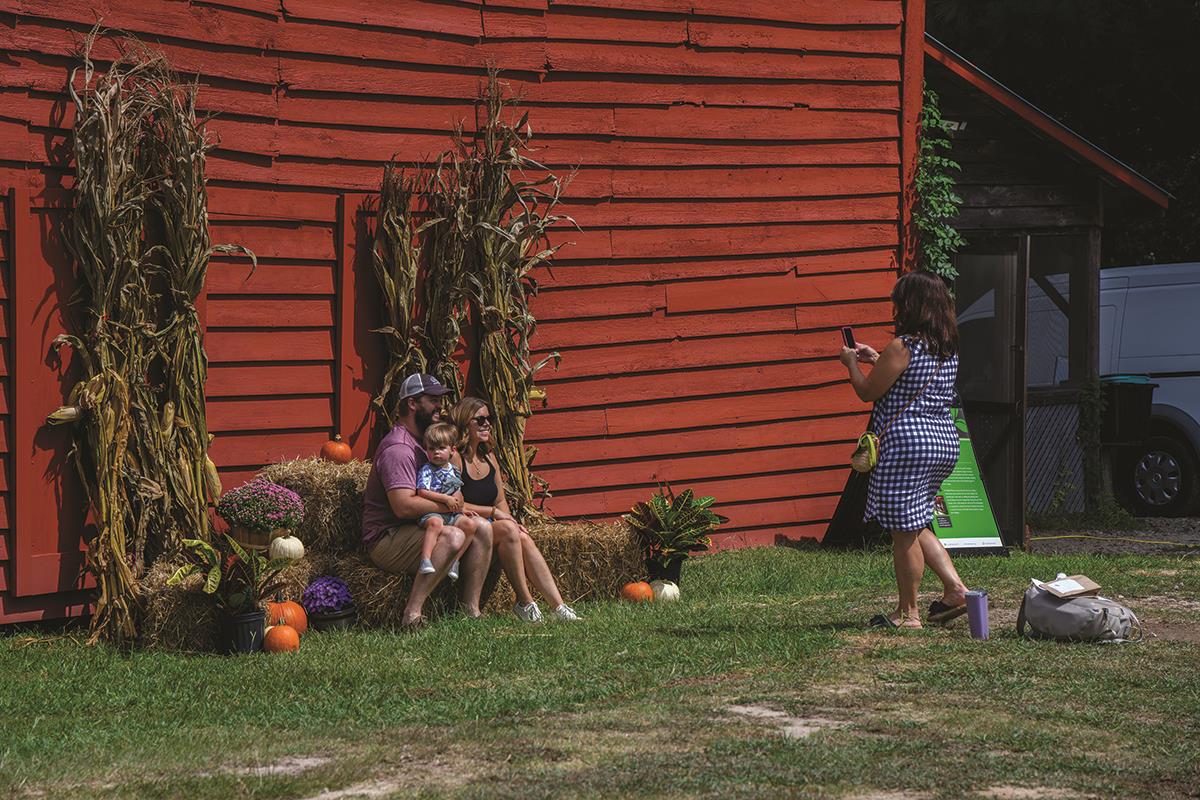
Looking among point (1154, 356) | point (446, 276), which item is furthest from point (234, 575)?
point (1154, 356)

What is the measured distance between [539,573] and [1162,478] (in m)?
8.73

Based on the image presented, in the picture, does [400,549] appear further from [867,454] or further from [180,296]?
[867,454]

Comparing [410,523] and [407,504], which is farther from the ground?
[407,504]

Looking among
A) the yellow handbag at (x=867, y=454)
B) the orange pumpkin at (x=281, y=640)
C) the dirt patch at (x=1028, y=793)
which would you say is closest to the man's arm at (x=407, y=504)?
the orange pumpkin at (x=281, y=640)

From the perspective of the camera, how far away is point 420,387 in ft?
27.1

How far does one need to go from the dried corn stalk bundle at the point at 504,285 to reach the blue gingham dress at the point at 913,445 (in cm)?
251

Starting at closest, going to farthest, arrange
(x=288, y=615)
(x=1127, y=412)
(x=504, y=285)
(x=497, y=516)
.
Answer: (x=288, y=615), (x=497, y=516), (x=504, y=285), (x=1127, y=412)

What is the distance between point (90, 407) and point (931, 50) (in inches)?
282

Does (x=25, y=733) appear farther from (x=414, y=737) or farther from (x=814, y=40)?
(x=814, y=40)

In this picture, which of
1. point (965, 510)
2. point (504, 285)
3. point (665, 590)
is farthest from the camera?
point (965, 510)

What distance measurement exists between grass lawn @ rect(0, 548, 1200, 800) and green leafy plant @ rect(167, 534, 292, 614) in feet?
0.92

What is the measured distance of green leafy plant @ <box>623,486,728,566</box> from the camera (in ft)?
29.6

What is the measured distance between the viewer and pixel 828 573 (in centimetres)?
977

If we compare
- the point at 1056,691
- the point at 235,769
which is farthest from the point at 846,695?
the point at 235,769
